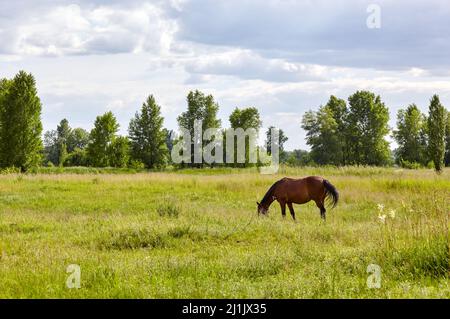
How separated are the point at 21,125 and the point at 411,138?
5295 centimetres

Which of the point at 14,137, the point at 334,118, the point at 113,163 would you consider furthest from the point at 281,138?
the point at 14,137

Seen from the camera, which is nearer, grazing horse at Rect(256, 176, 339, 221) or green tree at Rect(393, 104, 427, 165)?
grazing horse at Rect(256, 176, 339, 221)

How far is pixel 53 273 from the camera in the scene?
6820 millimetres

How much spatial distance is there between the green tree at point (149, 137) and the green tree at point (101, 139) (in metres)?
2.74

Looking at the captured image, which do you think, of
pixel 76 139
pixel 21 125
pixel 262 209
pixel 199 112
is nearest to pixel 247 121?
pixel 199 112

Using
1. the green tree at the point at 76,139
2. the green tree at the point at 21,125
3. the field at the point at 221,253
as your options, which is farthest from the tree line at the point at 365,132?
the green tree at the point at 76,139

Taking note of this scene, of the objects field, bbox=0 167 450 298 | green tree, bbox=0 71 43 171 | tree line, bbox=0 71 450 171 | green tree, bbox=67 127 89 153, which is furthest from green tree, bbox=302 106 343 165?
green tree, bbox=67 127 89 153

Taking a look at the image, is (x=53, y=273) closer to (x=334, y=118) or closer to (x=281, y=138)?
(x=334, y=118)

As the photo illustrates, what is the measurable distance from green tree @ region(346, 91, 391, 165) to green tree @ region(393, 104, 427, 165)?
386 centimetres

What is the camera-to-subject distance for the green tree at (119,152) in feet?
194

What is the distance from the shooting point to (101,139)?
2290 inches

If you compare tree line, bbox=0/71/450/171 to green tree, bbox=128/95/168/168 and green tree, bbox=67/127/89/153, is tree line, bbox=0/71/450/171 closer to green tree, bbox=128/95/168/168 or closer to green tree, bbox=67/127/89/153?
green tree, bbox=128/95/168/168

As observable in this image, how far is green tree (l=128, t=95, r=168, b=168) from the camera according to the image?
191 ft

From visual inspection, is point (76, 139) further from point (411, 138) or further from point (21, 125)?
point (411, 138)
